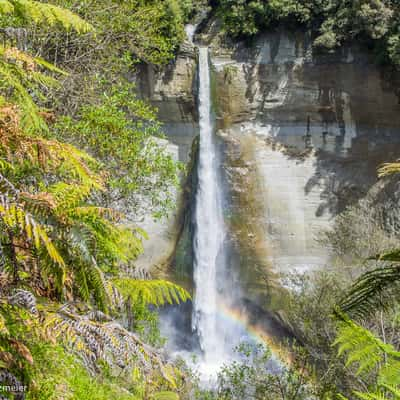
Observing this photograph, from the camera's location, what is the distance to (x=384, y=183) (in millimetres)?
15133

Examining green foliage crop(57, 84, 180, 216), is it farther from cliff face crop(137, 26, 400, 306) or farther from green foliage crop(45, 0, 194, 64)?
cliff face crop(137, 26, 400, 306)

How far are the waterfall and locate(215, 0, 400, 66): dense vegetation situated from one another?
1.77 m

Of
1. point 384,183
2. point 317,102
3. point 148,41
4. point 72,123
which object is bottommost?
point 384,183

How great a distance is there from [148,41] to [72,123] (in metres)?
3.70

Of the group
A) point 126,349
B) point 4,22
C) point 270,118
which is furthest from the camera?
point 270,118

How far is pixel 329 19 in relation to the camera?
1451cm

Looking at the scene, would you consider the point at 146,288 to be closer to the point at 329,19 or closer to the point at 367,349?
the point at 367,349

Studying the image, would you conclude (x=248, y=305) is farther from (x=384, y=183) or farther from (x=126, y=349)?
(x=126, y=349)

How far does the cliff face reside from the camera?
50.3ft

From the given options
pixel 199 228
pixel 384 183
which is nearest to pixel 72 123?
pixel 199 228

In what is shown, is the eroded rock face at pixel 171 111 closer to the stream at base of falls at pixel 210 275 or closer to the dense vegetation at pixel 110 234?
the stream at base of falls at pixel 210 275

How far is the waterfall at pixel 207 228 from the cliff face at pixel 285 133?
35 centimetres

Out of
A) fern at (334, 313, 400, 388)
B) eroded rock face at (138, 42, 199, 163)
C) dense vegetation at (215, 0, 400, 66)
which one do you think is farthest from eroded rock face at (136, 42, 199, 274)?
fern at (334, 313, 400, 388)

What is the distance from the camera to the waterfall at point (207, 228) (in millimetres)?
14570
